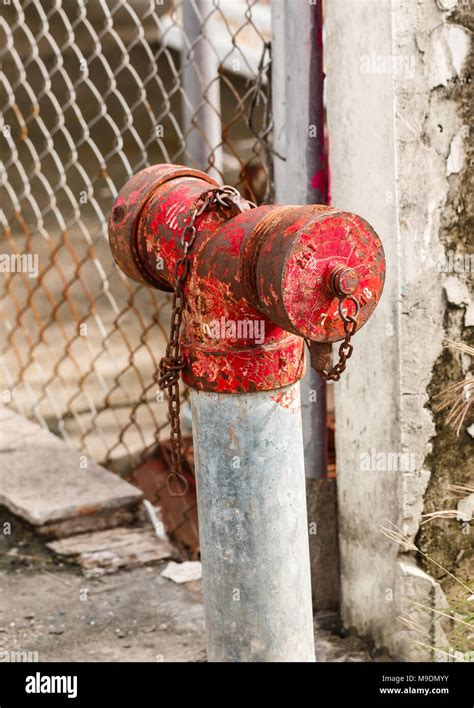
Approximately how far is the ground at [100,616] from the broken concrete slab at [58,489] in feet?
0.34

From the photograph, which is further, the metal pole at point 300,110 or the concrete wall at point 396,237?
the metal pole at point 300,110

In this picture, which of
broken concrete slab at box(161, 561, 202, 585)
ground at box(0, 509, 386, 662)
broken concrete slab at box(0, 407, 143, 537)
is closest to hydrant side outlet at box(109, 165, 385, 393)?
ground at box(0, 509, 386, 662)

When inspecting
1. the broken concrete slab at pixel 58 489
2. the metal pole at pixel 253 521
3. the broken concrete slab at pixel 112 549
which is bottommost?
the broken concrete slab at pixel 112 549

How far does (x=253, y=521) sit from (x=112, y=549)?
53.6 inches

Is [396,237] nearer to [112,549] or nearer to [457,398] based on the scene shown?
[457,398]

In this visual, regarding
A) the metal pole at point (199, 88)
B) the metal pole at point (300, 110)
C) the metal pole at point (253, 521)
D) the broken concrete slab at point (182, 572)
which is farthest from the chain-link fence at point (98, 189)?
the metal pole at point (253, 521)

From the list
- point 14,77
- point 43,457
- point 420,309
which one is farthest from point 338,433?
point 14,77

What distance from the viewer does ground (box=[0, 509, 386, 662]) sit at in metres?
2.81

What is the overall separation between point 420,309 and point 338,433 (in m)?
0.41

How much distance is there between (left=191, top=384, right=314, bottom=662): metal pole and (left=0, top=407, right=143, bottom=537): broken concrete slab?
51.5 inches

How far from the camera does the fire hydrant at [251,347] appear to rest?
1.83 m

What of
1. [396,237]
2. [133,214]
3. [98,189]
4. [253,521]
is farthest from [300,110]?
[98,189]

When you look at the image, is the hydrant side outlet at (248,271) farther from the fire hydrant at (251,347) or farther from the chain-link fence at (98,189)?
the chain-link fence at (98,189)

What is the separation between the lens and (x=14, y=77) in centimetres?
1216
